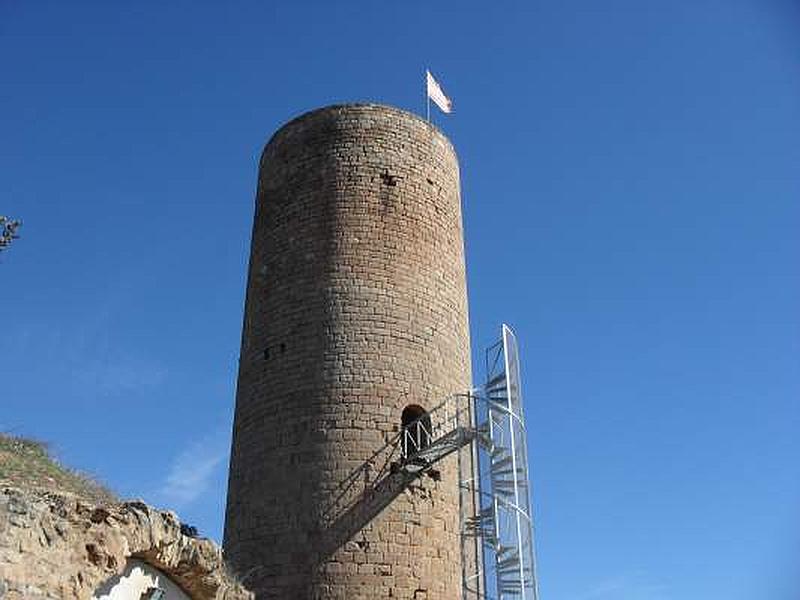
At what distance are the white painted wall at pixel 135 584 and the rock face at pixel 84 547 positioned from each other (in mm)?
62

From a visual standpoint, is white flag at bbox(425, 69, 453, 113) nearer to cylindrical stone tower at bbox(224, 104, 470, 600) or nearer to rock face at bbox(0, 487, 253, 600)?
cylindrical stone tower at bbox(224, 104, 470, 600)

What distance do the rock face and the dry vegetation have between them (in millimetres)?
378

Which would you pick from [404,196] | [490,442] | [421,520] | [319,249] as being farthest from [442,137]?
[421,520]

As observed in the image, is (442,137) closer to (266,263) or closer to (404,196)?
(404,196)

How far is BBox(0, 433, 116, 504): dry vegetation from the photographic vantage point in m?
7.97

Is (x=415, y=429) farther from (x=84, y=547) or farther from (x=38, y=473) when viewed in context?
(x=84, y=547)

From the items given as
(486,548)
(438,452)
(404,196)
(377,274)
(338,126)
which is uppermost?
(338,126)

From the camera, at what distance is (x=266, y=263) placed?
15.6m

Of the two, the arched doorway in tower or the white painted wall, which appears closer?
the white painted wall

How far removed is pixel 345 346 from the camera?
13977 mm

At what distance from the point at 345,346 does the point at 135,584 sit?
20.2 ft

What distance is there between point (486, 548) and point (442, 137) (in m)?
7.65

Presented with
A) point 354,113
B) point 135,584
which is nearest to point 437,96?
point 354,113

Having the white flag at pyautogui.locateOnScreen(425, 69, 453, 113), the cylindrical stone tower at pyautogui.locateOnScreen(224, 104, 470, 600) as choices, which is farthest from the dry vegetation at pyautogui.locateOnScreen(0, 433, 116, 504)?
the white flag at pyautogui.locateOnScreen(425, 69, 453, 113)
